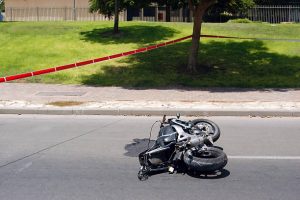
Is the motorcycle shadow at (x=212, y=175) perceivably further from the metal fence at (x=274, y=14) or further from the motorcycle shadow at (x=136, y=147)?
the metal fence at (x=274, y=14)

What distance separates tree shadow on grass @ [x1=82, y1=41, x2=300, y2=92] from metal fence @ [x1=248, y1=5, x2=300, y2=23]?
14814 mm

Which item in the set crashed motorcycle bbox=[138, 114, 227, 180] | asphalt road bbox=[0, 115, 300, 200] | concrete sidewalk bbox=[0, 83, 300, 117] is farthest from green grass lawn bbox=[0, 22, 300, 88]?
crashed motorcycle bbox=[138, 114, 227, 180]

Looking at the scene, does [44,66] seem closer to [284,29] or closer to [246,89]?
[246,89]

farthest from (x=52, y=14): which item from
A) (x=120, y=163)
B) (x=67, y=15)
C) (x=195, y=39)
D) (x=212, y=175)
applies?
(x=212, y=175)

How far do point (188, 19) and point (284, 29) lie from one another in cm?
1805

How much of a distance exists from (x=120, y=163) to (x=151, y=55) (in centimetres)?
1304

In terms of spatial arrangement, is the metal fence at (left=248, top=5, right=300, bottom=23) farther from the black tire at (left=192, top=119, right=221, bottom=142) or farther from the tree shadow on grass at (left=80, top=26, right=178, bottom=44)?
the black tire at (left=192, top=119, right=221, bottom=142)

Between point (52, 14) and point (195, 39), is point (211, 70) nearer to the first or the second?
point (195, 39)

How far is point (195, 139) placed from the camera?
6453 millimetres

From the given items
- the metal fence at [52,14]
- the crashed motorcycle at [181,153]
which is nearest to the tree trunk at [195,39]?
the crashed motorcycle at [181,153]

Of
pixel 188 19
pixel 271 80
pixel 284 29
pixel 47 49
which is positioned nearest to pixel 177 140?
pixel 271 80

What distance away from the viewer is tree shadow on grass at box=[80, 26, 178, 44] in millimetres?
22781

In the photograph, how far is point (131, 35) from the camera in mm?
23703

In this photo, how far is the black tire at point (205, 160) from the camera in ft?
20.5
